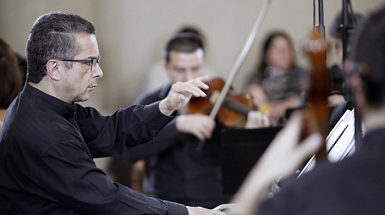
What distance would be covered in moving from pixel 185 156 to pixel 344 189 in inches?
93.1

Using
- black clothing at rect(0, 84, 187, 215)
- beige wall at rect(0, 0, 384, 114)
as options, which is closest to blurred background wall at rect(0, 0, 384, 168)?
beige wall at rect(0, 0, 384, 114)

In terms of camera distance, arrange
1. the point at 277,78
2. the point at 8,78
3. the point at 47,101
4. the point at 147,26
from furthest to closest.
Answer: the point at 147,26, the point at 277,78, the point at 8,78, the point at 47,101

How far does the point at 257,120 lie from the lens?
3.45 m

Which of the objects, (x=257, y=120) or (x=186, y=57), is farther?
(x=186, y=57)

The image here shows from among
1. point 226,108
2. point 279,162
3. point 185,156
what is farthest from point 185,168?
point 279,162

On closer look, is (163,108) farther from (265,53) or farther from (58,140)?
(265,53)

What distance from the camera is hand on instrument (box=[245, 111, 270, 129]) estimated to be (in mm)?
3445

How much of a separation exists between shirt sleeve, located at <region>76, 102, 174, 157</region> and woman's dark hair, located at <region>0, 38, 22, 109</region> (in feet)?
2.08

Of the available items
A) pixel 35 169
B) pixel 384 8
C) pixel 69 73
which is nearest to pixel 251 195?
pixel 384 8

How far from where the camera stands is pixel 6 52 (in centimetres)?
294

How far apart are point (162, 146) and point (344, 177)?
2.29 m

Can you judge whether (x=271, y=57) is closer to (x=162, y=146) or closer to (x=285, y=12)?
(x=285, y=12)

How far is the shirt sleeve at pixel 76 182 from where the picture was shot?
1924mm

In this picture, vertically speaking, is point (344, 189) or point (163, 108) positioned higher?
point (344, 189)
